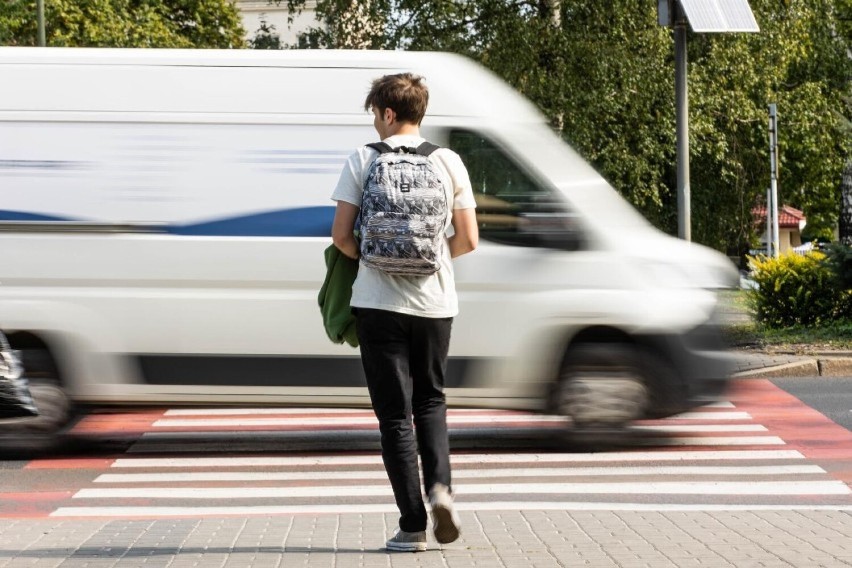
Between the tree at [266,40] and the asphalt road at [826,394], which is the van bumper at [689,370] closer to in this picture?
the asphalt road at [826,394]

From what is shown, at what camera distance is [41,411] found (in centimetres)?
914

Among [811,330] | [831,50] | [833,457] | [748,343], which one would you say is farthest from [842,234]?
[831,50]

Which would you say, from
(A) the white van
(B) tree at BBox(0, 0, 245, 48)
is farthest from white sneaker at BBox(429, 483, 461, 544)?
(B) tree at BBox(0, 0, 245, 48)

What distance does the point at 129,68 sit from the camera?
29.9 ft

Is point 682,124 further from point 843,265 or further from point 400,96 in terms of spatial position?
point 400,96

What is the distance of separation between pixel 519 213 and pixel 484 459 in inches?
58.3

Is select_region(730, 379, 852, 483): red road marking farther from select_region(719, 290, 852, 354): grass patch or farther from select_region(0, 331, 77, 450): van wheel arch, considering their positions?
select_region(0, 331, 77, 450): van wheel arch

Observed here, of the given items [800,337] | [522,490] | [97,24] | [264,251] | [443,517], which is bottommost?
[800,337]

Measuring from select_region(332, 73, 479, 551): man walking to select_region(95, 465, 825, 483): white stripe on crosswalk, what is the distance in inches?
117

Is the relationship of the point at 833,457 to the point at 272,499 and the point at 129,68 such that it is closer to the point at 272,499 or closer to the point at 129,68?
the point at 272,499

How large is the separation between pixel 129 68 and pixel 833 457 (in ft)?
15.7

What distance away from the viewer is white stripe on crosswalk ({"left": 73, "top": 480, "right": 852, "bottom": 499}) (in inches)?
303

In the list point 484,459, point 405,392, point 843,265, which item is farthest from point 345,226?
point 843,265

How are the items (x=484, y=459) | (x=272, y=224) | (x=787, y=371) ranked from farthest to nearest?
(x=787, y=371) → (x=484, y=459) → (x=272, y=224)
